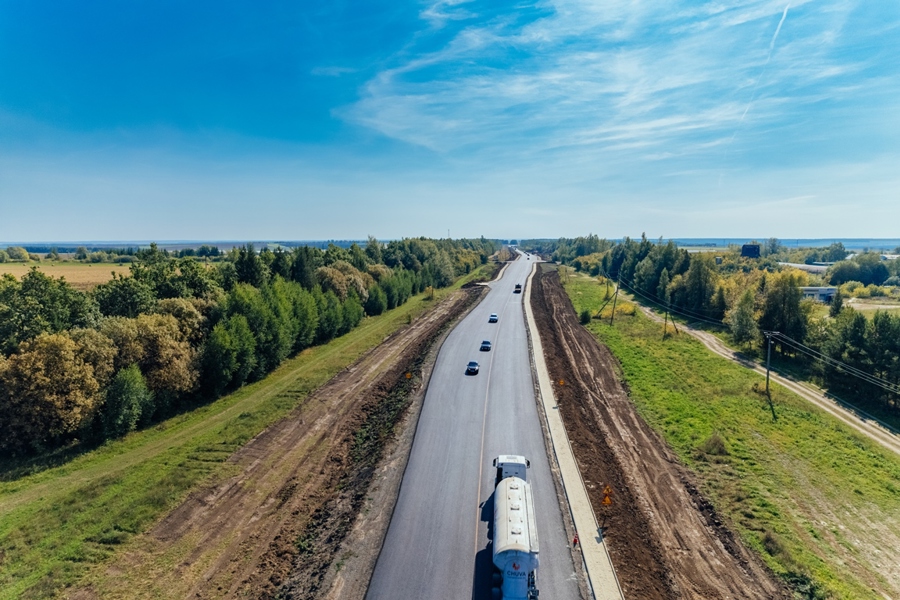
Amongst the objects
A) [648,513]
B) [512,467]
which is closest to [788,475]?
[648,513]

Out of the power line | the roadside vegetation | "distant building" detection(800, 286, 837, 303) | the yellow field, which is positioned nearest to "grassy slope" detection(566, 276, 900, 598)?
the power line

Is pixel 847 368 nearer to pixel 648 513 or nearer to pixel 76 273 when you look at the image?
pixel 648 513

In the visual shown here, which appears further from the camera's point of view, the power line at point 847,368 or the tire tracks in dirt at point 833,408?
the power line at point 847,368

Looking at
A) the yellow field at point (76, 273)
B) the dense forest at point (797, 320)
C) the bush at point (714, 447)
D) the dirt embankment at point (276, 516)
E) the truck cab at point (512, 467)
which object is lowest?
the dirt embankment at point (276, 516)

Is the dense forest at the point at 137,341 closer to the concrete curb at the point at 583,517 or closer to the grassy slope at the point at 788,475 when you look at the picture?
the concrete curb at the point at 583,517

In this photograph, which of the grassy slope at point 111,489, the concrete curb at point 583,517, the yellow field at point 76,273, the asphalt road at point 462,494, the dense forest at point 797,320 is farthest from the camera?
the yellow field at point 76,273

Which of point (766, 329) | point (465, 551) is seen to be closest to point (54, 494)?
point (465, 551)

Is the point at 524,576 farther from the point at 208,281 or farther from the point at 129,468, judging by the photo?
the point at 208,281

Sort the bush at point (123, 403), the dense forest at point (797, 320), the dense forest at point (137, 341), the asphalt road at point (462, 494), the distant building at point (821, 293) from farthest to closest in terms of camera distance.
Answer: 1. the distant building at point (821, 293)
2. the dense forest at point (797, 320)
3. the bush at point (123, 403)
4. the dense forest at point (137, 341)
5. the asphalt road at point (462, 494)

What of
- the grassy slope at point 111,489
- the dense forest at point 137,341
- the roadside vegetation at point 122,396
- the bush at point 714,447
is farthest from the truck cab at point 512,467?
the dense forest at point 137,341
